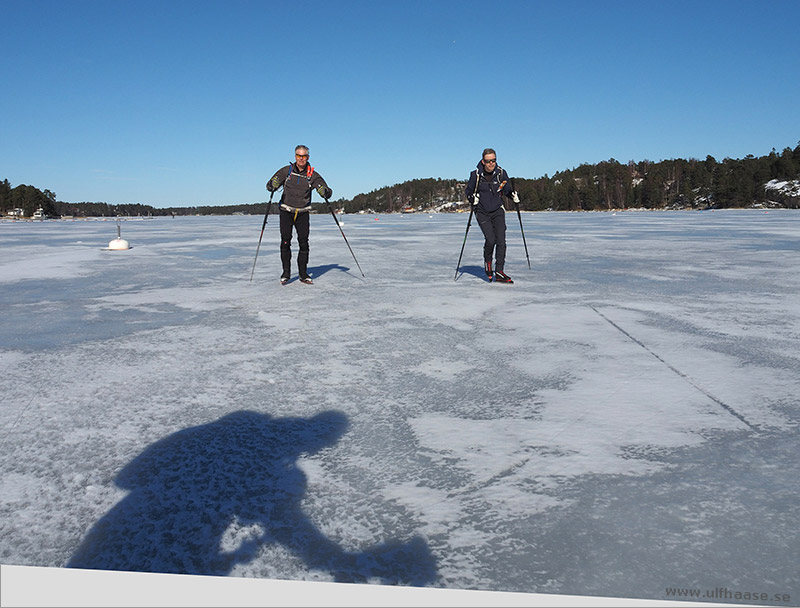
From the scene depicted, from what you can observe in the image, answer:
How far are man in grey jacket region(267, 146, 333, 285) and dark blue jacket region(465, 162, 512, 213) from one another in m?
2.39

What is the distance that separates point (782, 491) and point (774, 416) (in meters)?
0.98

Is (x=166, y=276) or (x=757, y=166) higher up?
(x=757, y=166)

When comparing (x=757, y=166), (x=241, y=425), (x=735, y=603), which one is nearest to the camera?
(x=735, y=603)

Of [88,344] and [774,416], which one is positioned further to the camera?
[88,344]

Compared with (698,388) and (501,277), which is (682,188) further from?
(698,388)

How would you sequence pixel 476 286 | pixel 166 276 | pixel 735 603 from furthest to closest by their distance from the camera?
pixel 166 276 < pixel 476 286 < pixel 735 603

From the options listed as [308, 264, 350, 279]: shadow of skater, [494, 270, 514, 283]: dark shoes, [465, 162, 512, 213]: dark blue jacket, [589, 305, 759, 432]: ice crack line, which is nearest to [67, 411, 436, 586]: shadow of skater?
[589, 305, 759, 432]: ice crack line

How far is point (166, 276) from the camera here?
10125 millimetres

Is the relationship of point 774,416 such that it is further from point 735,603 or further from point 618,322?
point 618,322

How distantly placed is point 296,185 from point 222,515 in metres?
7.35

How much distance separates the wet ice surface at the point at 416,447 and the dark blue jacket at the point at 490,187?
3.21 metres

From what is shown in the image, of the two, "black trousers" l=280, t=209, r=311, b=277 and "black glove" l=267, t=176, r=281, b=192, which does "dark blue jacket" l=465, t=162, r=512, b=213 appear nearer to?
"black trousers" l=280, t=209, r=311, b=277

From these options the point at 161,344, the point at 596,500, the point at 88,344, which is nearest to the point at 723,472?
the point at 596,500

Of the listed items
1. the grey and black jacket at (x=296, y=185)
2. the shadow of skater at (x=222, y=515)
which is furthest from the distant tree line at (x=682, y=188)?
the shadow of skater at (x=222, y=515)
